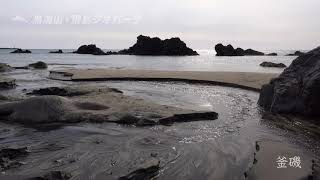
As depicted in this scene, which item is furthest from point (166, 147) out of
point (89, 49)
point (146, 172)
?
point (89, 49)

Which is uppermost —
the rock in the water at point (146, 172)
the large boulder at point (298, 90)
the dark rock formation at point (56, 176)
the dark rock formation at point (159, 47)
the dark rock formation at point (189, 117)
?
the dark rock formation at point (159, 47)

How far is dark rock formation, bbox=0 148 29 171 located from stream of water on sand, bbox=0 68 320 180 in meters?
0.19

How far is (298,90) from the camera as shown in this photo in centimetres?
1386

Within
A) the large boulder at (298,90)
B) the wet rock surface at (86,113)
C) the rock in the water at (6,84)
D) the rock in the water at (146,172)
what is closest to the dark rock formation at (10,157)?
the rock in the water at (146,172)

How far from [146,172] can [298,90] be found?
28.0 ft

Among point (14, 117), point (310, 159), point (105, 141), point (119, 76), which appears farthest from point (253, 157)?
point (119, 76)

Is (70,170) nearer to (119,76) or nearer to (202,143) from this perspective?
(202,143)

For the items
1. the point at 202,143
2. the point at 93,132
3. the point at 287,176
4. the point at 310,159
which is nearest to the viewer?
the point at 287,176

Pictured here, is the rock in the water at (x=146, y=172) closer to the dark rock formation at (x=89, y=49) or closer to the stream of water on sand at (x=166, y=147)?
the stream of water on sand at (x=166, y=147)

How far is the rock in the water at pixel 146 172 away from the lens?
694cm

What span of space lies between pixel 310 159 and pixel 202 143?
2569 mm

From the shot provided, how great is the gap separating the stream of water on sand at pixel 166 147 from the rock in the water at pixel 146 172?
0.16m

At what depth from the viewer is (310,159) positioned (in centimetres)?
809

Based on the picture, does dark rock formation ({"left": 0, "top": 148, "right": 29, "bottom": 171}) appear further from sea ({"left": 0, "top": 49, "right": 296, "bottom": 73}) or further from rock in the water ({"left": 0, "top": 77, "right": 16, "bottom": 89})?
sea ({"left": 0, "top": 49, "right": 296, "bottom": 73})
